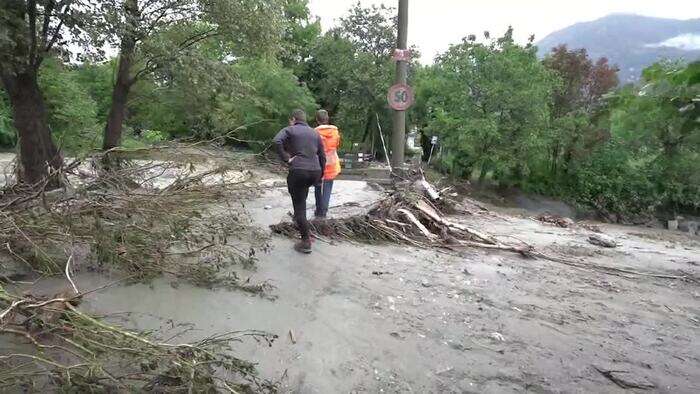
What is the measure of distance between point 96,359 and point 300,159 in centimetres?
378

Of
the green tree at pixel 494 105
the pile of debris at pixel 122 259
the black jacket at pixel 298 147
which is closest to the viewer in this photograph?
the pile of debris at pixel 122 259

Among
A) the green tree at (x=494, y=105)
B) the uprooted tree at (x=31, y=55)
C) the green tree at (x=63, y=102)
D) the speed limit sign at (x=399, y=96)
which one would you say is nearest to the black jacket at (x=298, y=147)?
the uprooted tree at (x=31, y=55)

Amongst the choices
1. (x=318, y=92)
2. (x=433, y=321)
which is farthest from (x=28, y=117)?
(x=318, y=92)

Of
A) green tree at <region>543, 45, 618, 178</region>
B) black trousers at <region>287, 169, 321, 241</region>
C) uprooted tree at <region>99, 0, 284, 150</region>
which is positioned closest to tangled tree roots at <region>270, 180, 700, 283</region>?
black trousers at <region>287, 169, 321, 241</region>

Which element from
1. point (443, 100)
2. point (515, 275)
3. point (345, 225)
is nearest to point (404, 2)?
point (345, 225)

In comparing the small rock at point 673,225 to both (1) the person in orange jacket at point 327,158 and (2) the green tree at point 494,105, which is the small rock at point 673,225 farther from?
(1) the person in orange jacket at point 327,158

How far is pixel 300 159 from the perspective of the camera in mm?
6660

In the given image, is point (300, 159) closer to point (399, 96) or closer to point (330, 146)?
point (330, 146)

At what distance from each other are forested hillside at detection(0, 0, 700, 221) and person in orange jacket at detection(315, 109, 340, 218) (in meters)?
2.99

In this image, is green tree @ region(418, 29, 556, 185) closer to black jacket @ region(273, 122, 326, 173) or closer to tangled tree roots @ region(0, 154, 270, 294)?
black jacket @ region(273, 122, 326, 173)

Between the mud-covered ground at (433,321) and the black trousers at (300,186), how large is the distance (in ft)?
1.49

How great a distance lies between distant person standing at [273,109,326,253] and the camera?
6.65m

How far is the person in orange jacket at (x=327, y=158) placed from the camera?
7926 mm

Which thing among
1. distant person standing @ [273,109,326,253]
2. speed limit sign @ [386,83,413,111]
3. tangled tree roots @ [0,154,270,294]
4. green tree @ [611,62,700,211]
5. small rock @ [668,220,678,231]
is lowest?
small rock @ [668,220,678,231]
